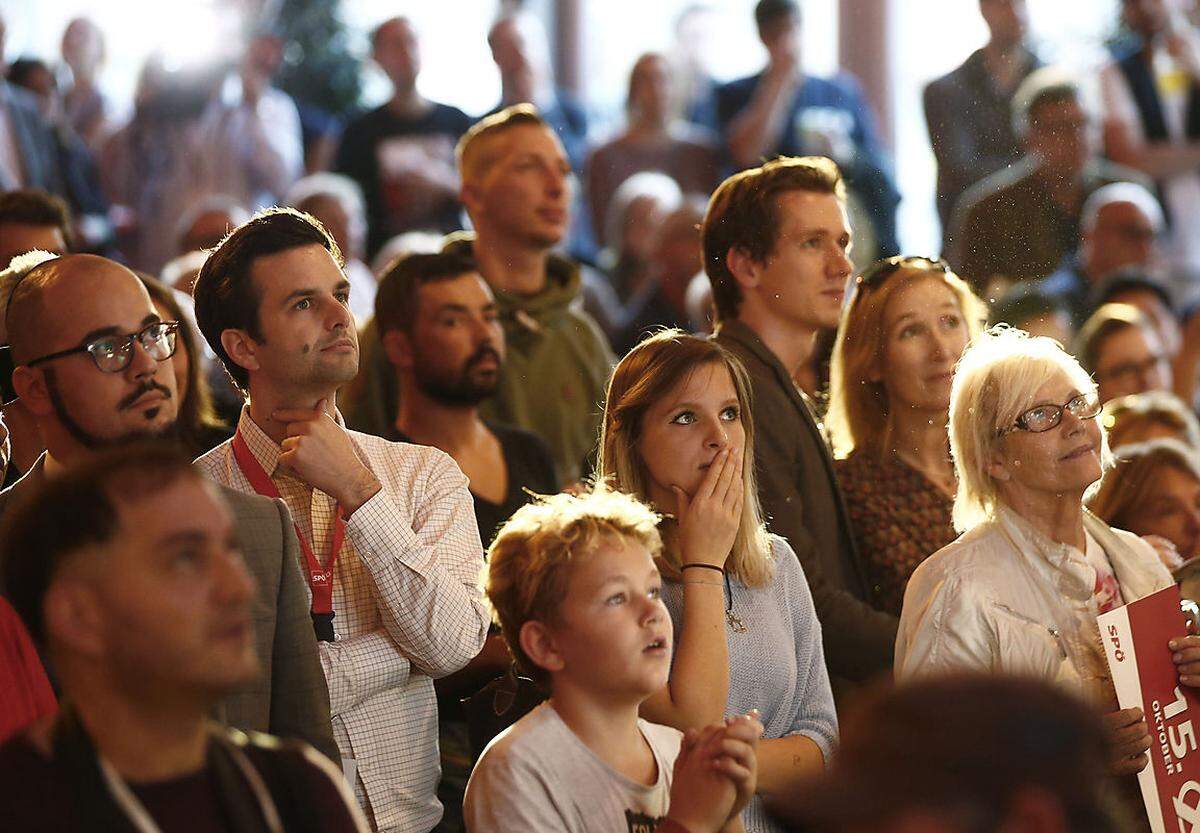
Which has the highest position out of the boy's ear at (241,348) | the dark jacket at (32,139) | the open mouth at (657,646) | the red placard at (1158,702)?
the dark jacket at (32,139)

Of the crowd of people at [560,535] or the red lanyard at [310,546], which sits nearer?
the crowd of people at [560,535]

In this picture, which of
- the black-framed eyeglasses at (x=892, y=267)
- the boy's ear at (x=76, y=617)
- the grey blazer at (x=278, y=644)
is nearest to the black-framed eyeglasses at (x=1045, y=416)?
the black-framed eyeglasses at (x=892, y=267)

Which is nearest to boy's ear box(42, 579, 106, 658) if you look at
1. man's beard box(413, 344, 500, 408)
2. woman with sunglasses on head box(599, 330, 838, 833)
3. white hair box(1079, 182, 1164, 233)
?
woman with sunglasses on head box(599, 330, 838, 833)

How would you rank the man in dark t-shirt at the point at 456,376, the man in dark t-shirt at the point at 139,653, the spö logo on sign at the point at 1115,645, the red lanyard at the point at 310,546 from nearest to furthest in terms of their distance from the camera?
the man in dark t-shirt at the point at 139,653 → the red lanyard at the point at 310,546 → the spö logo on sign at the point at 1115,645 → the man in dark t-shirt at the point at 456,376

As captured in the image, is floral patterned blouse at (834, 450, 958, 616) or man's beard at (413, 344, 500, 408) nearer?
floral patterned blouse at (834, 450, 958, 616)

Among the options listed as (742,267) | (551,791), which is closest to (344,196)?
(742,267)

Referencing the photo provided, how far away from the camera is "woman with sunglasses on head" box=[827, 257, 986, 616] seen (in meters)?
3.36

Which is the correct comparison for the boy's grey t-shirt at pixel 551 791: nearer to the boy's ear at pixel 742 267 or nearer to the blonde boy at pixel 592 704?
the blonde boy at pixel 592 704

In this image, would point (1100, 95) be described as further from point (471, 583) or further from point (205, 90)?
point (471, 583)

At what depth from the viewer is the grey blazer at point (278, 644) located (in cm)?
237

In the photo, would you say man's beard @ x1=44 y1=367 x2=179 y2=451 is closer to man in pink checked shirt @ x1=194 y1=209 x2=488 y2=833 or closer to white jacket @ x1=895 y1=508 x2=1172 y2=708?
man in pink checked shirt @ x1=194 y1=209 x2=488 y2=833

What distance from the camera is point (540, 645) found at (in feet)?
7.83

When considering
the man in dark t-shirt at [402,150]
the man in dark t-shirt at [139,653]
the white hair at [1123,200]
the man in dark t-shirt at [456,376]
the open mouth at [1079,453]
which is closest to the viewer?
the man in dark t-shirt at [139,653]

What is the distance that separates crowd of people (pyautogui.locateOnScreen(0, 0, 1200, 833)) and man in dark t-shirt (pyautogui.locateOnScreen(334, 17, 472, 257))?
1587 mm
